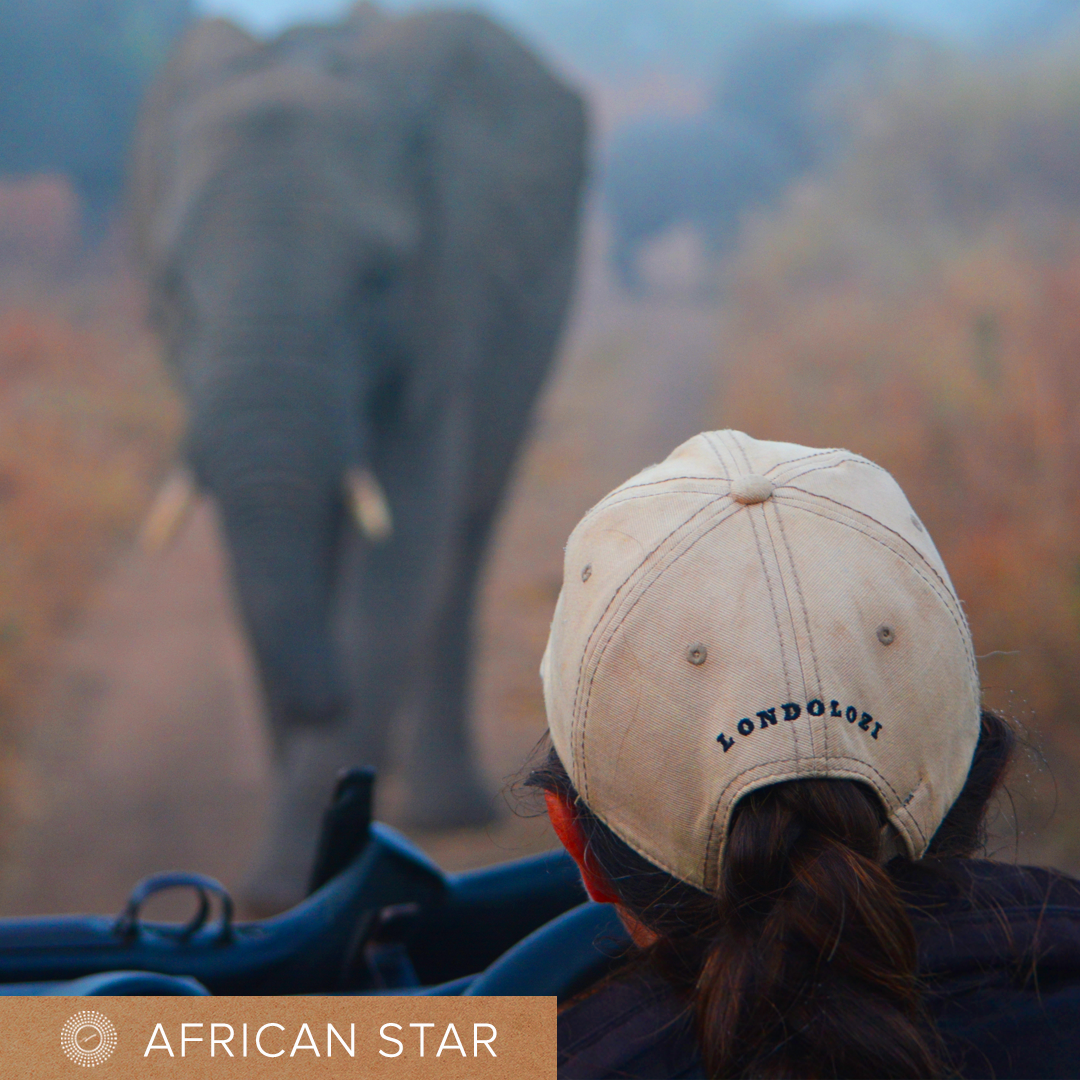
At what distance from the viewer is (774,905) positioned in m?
0.54

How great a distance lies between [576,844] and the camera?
67 centimetres

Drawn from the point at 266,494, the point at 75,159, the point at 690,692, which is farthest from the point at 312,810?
the point at 75,159

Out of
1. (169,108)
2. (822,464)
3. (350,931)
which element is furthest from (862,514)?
(169,108)

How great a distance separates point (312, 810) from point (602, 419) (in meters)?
5.19

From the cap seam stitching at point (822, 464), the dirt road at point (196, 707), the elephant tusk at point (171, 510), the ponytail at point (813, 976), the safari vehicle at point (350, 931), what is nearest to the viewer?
the ponytail at point (813, 976)

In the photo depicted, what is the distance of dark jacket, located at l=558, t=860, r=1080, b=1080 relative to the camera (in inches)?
21.9

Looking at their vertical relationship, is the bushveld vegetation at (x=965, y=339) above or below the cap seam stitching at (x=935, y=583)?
below

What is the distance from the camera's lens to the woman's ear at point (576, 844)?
2.13 feet

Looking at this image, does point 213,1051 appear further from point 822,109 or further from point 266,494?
point 822,109

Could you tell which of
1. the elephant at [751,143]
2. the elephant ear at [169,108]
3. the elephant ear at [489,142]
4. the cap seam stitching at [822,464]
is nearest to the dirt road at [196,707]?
the cap seam stitching at [822,464]

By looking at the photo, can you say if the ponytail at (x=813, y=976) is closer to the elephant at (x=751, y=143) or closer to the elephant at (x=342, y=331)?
the elephant at (x=342, y=331)

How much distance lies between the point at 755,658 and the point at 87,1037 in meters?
0.40

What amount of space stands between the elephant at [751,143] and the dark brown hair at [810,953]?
8.70 meters

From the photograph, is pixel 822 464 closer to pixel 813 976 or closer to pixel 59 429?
pixel 813 976
